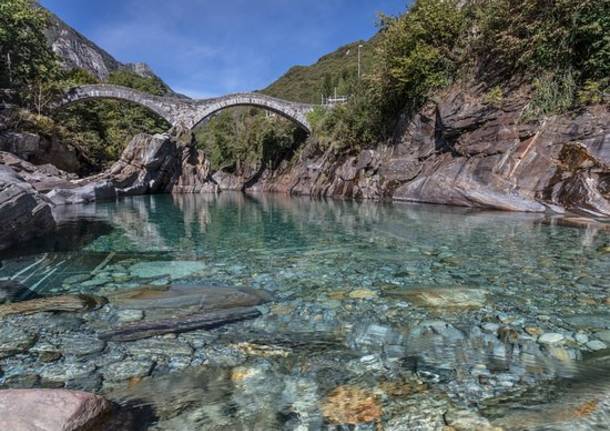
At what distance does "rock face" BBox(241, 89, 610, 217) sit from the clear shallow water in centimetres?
422

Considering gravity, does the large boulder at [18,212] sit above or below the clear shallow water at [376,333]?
above

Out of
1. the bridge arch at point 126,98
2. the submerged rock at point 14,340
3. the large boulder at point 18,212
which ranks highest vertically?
the bridge arch at point 126,98

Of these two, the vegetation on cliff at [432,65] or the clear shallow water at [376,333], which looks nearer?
the clear shallow water at [376,333]

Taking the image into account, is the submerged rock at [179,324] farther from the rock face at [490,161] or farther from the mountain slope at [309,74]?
the mountain slope at [309,74]

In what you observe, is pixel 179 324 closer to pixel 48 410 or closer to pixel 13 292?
pixel 48 410

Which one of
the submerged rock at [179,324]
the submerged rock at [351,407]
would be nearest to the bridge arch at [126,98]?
the submerged rock at [179,324]

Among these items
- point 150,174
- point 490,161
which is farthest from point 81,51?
point 490,161

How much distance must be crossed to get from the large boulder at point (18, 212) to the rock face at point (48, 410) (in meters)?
6.04

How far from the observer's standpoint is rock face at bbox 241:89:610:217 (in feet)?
34.6

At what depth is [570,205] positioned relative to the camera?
35.1ft

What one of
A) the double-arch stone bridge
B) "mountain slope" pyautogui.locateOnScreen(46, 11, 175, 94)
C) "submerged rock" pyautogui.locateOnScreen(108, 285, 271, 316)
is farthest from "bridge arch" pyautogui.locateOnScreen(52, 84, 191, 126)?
"mountain slope" pyautogui.locateOnScreen(46, 11, 175, 94)

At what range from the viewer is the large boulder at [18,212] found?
6633 mm

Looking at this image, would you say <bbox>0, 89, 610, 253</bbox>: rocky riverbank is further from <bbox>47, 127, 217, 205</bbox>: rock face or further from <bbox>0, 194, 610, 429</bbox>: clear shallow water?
<bbox>0, 194, 610, 429</bbox>: clear shallow water

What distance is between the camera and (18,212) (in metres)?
7.02
